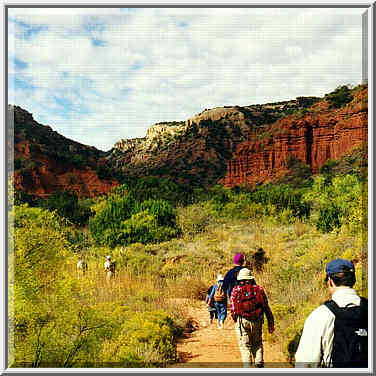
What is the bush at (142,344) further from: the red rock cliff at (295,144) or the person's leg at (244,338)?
the red rock cliff at (295,144)

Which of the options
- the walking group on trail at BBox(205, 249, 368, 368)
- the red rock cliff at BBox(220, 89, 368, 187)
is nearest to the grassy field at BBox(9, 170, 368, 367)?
the walking group on trail at BBox(205, 249, 368, 368)

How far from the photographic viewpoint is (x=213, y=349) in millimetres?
4297

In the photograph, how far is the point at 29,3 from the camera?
378cm

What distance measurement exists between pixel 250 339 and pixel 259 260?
466 cm

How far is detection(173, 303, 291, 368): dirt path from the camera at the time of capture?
382 centimetres

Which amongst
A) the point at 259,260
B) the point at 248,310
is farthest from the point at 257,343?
the point at 259,260

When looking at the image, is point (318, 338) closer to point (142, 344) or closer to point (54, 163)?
point (142, 344)

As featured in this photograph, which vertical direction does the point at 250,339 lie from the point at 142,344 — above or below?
above

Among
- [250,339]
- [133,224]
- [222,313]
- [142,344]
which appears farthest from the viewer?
[133,224]

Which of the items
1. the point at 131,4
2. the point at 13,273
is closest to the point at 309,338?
the point at 13,273

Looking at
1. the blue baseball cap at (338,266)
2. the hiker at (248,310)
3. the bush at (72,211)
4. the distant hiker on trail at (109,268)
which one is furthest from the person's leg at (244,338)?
the bush at (72,211)

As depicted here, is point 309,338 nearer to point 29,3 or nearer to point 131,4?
point 131,4

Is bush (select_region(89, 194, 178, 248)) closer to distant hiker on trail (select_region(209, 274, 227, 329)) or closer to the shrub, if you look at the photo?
the shrub

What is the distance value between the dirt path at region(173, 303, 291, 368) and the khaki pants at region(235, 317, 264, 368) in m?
0.42
